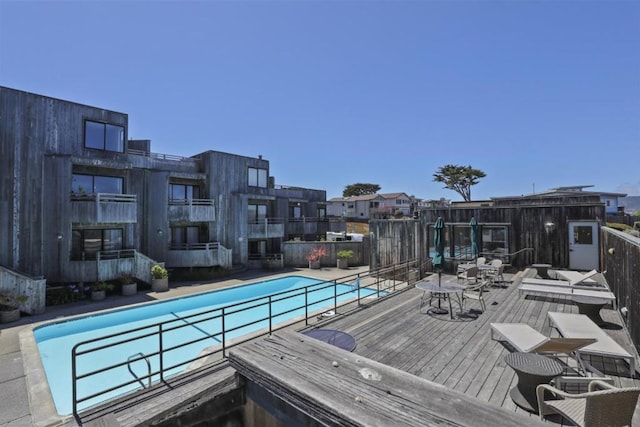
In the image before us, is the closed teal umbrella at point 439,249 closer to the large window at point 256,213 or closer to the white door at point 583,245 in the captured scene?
the white door at point 583,245

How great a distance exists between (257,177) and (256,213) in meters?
2.88

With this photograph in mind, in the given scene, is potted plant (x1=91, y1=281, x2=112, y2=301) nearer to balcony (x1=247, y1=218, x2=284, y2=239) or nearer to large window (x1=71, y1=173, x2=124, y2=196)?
large window (x1=71, y1=173, x2=124, y2=196)

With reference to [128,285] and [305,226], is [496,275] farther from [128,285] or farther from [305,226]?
[305,226]

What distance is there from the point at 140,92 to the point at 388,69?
1256 centimetres

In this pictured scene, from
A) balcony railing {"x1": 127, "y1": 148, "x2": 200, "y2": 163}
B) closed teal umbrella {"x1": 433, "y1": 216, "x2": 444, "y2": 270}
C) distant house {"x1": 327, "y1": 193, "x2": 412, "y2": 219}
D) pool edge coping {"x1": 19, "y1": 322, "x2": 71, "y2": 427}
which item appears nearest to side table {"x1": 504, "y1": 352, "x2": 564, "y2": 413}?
closed teal umbrella {"x1": 433, "y1": 216, "x2": 444, "y2": 270}

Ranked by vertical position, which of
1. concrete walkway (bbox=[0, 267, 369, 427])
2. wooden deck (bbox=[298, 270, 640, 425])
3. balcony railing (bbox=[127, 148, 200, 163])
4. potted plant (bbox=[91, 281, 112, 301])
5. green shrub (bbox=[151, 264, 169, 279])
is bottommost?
concrete walkway (bbox=[0, 267, 369, 427])

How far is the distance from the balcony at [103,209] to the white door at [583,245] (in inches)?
789

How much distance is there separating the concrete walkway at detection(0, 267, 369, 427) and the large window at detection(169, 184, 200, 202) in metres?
5.76

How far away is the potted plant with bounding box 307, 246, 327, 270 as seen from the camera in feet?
70.5

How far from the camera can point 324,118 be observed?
22.5m

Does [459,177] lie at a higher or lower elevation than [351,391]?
higher

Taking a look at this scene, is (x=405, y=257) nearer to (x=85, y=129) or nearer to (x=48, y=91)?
(x=85, y=129)

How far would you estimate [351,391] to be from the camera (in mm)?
1460

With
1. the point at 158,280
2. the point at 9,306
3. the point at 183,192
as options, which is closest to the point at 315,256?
the point at 183,192
